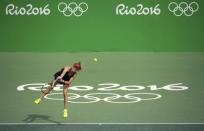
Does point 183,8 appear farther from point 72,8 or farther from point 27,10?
point 27,10

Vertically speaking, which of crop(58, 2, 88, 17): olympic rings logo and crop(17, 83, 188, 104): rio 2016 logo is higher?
crop(58, 2, 88, 17): olympic rings logo

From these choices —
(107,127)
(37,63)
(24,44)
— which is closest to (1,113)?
(107,127)

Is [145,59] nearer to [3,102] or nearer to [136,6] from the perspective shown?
[136,6]

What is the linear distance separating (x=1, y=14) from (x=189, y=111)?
1022 centimetres

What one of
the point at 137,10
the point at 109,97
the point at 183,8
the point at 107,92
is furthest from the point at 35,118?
the point at 183,8

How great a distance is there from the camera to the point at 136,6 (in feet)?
79.5

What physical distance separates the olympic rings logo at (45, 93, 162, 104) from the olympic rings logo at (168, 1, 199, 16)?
6.60 meters

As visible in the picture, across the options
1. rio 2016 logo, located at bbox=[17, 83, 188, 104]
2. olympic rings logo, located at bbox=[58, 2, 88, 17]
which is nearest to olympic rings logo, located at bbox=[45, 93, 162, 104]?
rio 2016 logo, located at bbox=[17, 83, 188, 104]

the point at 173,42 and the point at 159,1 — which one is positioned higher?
the point at 159,1

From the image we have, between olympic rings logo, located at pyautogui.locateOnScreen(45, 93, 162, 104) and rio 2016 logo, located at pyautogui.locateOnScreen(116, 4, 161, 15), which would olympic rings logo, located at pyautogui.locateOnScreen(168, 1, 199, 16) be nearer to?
rio 2016 logo, located at pyautogui.locateOnScreen(116, 4, 161, 15)

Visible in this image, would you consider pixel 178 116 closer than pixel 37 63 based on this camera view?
Yes

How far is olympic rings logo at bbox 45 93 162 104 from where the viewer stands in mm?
17828

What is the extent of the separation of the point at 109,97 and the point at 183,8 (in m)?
7.48

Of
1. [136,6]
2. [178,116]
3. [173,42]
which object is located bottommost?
[178,116]
